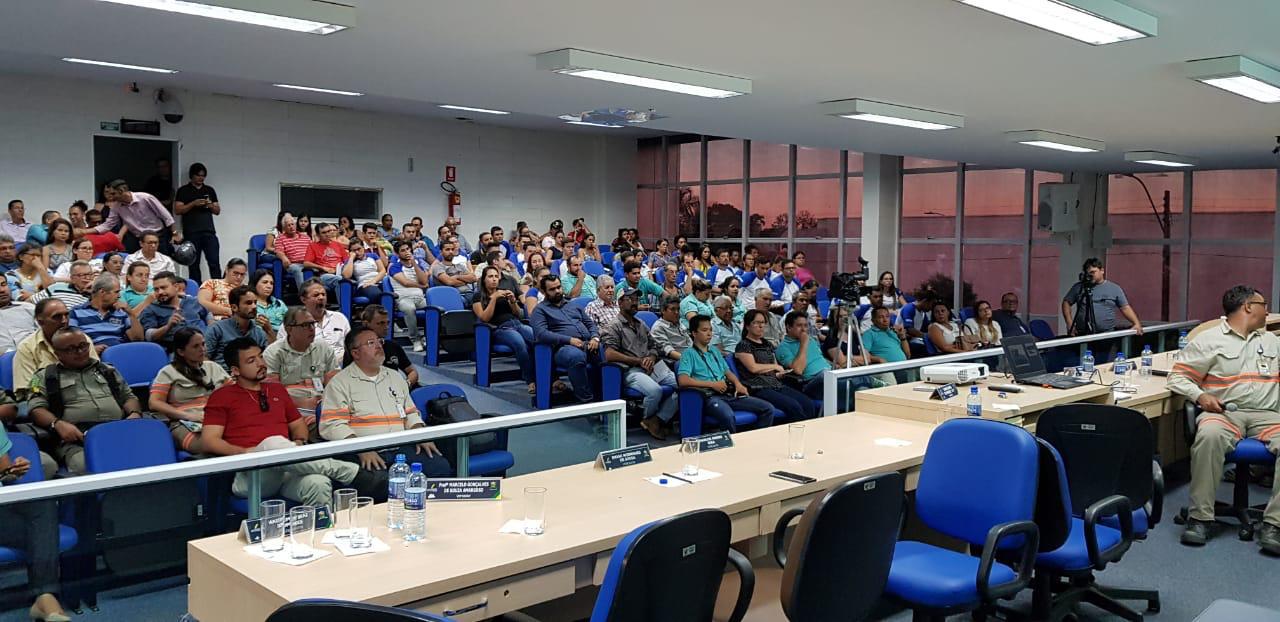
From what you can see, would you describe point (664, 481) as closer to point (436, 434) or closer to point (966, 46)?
point (436, 434)

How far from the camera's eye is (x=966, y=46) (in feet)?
14.6

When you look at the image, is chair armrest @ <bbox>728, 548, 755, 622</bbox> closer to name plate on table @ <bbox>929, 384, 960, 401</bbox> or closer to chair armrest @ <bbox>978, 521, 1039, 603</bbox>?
chair armrest @ <bbox>978, 521, 1039, 603</bbox>

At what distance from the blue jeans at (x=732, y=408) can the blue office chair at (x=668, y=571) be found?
396 cm

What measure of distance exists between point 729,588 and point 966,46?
2.75 metres

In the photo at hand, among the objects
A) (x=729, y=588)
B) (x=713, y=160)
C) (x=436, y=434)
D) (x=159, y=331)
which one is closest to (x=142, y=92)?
(x=159, y=331)

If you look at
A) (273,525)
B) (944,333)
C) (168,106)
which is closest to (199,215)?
(168,106)

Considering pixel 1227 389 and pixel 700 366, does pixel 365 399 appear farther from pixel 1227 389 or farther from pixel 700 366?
pixel 1227 389

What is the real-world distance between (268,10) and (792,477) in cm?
268

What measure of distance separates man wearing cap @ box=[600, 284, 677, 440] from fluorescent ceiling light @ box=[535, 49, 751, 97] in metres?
2.03

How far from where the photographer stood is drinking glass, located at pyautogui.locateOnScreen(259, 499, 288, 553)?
8.80 feet

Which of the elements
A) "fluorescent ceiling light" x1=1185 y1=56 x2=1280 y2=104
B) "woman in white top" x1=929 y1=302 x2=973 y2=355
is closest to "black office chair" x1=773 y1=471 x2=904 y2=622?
"fluorescent ceiling light" x1=1185 y1=56 x2=1280 y2=104

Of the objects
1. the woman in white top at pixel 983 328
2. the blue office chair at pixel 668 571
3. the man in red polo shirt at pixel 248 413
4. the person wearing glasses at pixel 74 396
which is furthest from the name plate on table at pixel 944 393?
the woman in white top at pixel 983 328

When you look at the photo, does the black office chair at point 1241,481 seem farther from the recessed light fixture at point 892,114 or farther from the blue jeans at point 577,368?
the blue jeans at point 577,368

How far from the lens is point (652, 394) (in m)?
6.84
